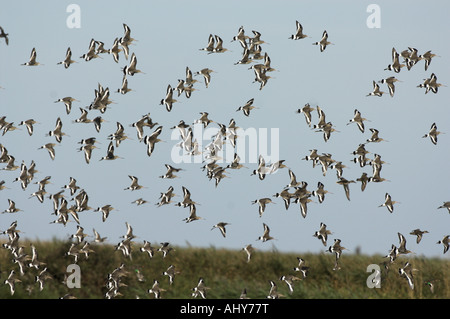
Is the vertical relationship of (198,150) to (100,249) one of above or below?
above

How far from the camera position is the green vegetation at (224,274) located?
1217 inches

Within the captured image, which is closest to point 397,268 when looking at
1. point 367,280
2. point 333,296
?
point 367,280

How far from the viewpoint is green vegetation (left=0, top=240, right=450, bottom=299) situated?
3091cm

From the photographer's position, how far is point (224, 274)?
33.3m

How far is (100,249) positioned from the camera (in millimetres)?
33344

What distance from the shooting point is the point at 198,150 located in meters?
34.7
